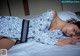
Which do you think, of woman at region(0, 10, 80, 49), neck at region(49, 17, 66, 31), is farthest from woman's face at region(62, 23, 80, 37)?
neck at region(49, 17, 66, 31)

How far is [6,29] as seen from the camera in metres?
1.57

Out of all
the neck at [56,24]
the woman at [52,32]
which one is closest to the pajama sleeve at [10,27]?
the woman at [52,32]

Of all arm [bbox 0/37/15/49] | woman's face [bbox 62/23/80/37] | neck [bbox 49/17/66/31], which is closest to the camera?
arm [bbox 0/37/15/49]

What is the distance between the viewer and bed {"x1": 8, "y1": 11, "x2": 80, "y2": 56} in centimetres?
124

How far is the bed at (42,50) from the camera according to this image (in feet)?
4.06

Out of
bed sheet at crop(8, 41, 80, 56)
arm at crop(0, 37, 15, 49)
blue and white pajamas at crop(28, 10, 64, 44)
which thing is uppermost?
blue and white pajamas at crop(28, 10, 64, 44)

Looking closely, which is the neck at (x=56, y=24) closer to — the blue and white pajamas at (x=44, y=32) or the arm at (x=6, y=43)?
the blue and white pajamas at (x=44, y=32)

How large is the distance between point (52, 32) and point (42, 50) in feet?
1.02

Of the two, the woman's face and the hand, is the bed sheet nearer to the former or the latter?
the hand

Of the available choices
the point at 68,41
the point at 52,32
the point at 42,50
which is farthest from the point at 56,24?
the point at 42,50

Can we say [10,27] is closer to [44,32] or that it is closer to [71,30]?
[44,32]

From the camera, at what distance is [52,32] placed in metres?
1.59

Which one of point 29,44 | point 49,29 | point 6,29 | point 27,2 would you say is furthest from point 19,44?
point 27,2

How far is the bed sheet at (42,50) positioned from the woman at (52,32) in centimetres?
6
